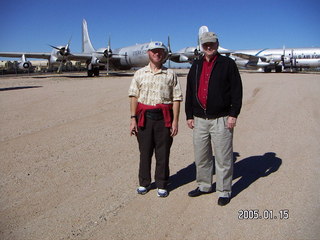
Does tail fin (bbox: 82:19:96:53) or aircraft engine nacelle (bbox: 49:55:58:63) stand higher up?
tail fin (bbox: 82:19:96:53)

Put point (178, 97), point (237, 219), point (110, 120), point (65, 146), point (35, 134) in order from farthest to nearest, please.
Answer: point (110, 120)
point (35, 134)
point (65, 146)
point (178, 97)
point (237, 219)

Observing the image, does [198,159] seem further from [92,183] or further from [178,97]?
[92,183]

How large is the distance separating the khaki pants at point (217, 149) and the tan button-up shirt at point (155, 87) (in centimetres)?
44

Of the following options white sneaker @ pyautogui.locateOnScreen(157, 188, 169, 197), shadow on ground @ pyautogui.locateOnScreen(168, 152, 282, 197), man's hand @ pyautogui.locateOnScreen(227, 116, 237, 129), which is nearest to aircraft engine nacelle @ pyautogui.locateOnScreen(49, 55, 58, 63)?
shadow on ground @ pyautogui.locateOnScreen(168, 152, 282, 197)

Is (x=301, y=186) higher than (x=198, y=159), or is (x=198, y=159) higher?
(x=198, y=159)

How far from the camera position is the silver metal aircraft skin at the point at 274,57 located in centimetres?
3552

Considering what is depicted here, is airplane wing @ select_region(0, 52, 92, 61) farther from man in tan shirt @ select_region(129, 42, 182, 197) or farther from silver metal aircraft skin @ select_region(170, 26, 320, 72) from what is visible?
man in tan shirt @ select_region(129, 42, 182, 197)

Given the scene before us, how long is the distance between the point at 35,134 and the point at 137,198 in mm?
4149

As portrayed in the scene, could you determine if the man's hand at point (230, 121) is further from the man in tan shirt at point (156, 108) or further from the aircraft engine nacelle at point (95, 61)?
the aircraft engine nacelle at point (95, 61)

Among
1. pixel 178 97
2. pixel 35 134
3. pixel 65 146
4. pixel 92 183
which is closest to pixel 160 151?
pixel 178 97

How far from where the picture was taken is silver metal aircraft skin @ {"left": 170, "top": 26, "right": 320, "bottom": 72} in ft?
117

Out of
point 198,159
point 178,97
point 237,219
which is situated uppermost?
point 178,97

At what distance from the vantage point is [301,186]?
3.98 meters

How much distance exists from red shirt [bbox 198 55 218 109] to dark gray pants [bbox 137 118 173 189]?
56cm
